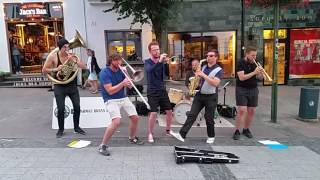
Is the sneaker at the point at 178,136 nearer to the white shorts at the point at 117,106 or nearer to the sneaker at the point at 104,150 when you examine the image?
the white shorts at the point at 117,106

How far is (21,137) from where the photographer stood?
6.72 metres

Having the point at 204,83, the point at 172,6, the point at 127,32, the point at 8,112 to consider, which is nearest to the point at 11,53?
the point at 127,32

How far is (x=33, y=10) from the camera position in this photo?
48.9ft

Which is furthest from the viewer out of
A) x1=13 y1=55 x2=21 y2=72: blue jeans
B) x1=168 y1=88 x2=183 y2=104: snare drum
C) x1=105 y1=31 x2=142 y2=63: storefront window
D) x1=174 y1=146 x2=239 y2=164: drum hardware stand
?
x1=13 y1=55 x2=21 y2=72: blue jeans

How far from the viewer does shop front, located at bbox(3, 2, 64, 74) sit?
14.8 meters

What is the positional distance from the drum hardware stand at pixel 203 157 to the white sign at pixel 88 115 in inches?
89.4

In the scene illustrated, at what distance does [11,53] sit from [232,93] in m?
9.05

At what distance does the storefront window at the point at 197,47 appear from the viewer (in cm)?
1476

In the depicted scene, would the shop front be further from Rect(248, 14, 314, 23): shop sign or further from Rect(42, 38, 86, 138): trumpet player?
Rect(42, 38, 86, 138): trumpet player

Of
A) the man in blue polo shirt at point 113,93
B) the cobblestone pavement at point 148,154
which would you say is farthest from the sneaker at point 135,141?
the man in blue polo shirt at point 113,93

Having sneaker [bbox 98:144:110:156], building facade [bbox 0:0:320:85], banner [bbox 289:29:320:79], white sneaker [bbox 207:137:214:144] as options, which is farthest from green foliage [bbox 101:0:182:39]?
banner [bbox 289:29:320:79]

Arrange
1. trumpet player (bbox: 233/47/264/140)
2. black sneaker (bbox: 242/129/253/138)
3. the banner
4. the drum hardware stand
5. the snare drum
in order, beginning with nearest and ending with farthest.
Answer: the drum hardware stand, trumpet player (bbox: 233/47/264/140), black sneaker (bbox: 242/129/253/138), the snare drum, the banner

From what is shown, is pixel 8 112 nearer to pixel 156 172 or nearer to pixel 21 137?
pixel 21 137

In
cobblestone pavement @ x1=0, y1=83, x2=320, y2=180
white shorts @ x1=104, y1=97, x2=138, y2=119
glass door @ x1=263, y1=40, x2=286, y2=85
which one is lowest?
cobblestone pavement @ x1=0, y1=83, x2=320, y2=180
